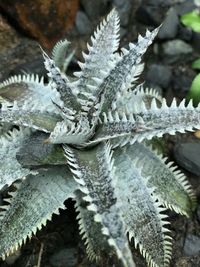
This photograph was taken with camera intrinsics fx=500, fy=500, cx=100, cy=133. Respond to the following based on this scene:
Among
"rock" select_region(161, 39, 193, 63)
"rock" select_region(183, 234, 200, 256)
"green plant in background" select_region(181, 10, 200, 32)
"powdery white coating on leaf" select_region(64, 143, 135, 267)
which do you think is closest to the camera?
"powdery white coating on leaf" select_region(64, 143, 135, 267)

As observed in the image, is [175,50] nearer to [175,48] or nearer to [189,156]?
[175,48]

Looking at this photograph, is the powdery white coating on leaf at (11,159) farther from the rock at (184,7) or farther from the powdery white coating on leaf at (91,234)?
the rock at (184,7)

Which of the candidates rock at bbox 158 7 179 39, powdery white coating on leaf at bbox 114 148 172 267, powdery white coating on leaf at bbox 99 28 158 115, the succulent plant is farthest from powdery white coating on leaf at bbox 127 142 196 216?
rock at bbox 158 7 179 39

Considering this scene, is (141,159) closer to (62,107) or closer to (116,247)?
(62,107)

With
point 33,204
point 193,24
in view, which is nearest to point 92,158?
point 33,204

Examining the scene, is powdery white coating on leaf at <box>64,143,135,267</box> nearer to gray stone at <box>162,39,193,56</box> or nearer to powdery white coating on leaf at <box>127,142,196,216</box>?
powdery white coating on leaf at <box>127,142,196,216</box>

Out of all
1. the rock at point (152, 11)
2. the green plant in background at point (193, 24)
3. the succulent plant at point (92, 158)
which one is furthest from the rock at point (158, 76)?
the succulent plant at point (92, 158)
